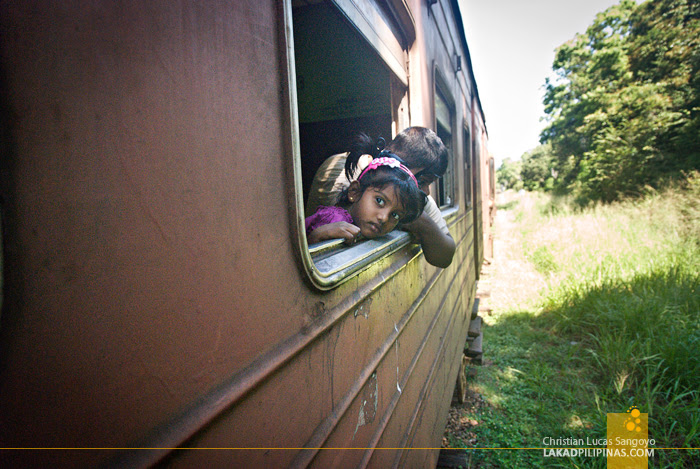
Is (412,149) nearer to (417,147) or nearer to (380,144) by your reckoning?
(417,147)

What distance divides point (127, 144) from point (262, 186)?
0.26 m

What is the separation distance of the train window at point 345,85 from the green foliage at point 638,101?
13.0m

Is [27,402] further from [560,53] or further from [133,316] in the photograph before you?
[560,53]

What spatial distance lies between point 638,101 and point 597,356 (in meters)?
14.8

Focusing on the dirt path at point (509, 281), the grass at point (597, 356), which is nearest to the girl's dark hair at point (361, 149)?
the grass at point (597, 356)

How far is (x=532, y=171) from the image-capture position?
5034cm

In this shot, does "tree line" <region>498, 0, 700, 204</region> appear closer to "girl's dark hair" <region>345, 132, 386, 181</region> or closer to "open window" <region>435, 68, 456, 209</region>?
"open window" <region>435, 68, 456, 209</region>

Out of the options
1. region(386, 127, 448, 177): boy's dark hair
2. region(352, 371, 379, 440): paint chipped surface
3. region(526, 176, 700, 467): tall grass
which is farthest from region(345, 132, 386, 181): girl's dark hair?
region(526, 176, 700, 467): tall grass

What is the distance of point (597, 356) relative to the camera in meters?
3.96

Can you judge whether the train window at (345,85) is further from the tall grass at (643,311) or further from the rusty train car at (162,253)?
the tall grass at (643,311)

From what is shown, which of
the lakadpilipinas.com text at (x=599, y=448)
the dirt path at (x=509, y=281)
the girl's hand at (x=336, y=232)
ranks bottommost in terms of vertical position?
the lakadpilipinas.com text at (x=599, y=448)

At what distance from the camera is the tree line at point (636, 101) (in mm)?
12805

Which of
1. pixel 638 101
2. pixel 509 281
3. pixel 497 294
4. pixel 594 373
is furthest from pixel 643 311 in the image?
pixel 638 101

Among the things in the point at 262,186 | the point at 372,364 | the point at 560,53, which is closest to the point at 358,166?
the point at 372,364
